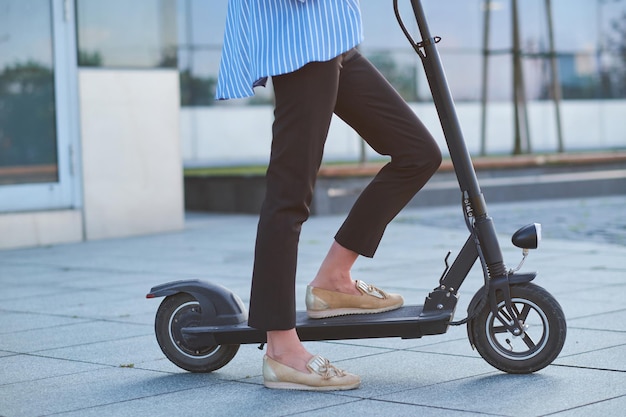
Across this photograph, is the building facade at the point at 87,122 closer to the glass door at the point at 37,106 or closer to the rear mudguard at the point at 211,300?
the glass door at the point at 37,106

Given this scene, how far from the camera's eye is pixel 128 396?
3.72m

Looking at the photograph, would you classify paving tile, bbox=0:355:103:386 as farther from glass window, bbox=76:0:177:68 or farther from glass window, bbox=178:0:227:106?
glass window, bbox=178:0:227:106

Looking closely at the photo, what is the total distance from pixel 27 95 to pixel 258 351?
6273 millimetres

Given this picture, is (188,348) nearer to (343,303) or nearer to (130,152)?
Result: (343,303)

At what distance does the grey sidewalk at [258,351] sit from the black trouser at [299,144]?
0.34m

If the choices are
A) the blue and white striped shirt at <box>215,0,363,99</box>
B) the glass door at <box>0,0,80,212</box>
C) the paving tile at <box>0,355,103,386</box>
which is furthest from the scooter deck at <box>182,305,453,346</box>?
the glass door at <box>0,0,80,212</box>

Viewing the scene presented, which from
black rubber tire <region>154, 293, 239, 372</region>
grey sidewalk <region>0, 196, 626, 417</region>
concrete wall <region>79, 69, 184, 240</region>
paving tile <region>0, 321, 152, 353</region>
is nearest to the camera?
grey sidewalk <region>0, 196, 626, 417</region>

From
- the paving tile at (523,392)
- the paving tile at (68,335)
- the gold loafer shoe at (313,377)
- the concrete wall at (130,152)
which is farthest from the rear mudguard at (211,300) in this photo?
the concrete wall at (130,152)

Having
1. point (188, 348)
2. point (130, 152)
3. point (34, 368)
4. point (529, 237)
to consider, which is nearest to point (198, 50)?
point (130, 152)

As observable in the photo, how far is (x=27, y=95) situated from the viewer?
33.2 ft

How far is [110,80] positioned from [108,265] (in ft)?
9.48

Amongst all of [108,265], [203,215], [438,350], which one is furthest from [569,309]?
[203,215]

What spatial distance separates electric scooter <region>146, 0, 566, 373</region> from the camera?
3795 mm

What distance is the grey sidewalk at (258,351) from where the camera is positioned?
11.5 feet
